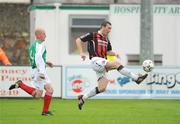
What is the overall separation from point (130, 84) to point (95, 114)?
799 cm

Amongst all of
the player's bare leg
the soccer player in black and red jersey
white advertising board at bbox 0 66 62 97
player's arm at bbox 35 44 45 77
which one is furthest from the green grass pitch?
white advertising board at bbox 0 66 62 97

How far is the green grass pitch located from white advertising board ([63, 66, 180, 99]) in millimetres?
3920

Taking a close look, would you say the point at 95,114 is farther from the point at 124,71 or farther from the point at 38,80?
the point at 124,71

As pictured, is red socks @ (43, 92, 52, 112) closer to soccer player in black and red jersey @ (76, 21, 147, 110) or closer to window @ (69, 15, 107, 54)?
soccer player in black and red jersey @ (76, 21, 147, 110)

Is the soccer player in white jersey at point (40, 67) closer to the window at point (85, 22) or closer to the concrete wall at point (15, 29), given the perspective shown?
the window at point (85, 22)

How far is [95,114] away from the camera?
1769cm

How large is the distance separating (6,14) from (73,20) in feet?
16.8

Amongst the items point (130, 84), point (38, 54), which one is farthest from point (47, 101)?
point (130, 84)

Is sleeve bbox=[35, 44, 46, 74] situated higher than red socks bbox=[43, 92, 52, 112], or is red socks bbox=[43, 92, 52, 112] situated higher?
sleeve bbox=[35, 44, 46, 74]

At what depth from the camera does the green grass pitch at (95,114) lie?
15783mm

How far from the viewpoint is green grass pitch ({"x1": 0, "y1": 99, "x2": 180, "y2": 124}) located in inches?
621

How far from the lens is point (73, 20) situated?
33.6m

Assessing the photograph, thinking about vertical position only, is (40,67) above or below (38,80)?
above

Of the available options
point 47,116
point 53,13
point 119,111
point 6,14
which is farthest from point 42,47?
point 6,14
